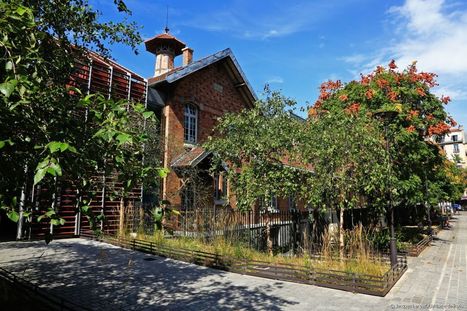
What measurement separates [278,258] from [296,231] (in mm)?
3271

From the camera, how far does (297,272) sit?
7.72 meters

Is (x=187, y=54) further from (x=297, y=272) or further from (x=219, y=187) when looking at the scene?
(x=297, y=272)

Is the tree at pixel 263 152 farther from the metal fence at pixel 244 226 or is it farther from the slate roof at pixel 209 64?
the slate roof at pixel 209 64

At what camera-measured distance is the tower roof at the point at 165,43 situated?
21.4 m

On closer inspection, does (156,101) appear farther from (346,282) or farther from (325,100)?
(346,282)

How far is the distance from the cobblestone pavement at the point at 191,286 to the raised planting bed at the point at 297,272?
213 mm

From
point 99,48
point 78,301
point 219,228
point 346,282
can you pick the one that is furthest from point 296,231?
point 99,48

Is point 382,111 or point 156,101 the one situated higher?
point 156,101

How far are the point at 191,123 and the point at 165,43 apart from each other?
23.1 feet

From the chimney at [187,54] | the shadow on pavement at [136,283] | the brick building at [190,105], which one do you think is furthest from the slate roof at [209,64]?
the shadow on pavement at [136,283]

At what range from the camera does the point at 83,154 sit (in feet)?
10.1

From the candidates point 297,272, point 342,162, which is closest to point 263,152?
point 342,162

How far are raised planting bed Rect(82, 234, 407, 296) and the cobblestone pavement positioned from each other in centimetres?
21

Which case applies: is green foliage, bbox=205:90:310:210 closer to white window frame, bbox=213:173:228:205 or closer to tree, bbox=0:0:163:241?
tree, bbox=0:0:163:241
